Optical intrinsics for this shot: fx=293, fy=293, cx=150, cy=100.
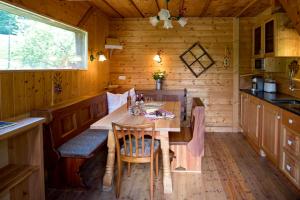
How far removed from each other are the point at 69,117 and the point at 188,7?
2847 mm

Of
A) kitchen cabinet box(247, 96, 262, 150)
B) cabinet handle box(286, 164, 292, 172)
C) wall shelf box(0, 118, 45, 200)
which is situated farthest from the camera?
kitchen cabinet box(247, 96, 262, 150)

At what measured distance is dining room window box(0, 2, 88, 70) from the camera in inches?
107

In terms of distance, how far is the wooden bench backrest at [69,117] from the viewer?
9.76 ft

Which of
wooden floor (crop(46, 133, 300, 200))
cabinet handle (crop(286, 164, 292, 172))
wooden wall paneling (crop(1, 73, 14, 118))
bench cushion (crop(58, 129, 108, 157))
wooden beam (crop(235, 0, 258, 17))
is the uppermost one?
wooden beam (crop(235, 0, 258, 17))

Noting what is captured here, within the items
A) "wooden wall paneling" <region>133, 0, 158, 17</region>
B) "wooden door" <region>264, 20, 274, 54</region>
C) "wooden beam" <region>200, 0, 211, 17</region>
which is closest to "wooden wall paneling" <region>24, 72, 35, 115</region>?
"wooden wall paneling" <region>133, 0, 158, 17</region>

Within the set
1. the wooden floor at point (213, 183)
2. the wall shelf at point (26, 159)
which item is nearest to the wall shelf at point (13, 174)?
the wall shelf at point (26, 159)

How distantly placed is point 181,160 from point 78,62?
2.11 m

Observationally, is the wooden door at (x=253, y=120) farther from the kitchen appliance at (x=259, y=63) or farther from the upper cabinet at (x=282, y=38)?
the upper cabinet at (x=282, y=38)

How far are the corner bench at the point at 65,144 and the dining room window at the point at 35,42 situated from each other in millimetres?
537

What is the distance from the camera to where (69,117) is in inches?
137

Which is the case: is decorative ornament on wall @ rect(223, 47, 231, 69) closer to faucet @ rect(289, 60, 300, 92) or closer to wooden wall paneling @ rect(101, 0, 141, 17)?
faucet @ rect(289, 60, 300, 92)

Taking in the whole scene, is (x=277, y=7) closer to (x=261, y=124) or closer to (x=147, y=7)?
(x=261, y=124)

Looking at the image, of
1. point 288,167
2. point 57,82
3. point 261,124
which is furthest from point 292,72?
point 57,82

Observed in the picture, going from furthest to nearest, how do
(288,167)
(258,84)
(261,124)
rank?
(258,84)
(261,124)
(288,167)
